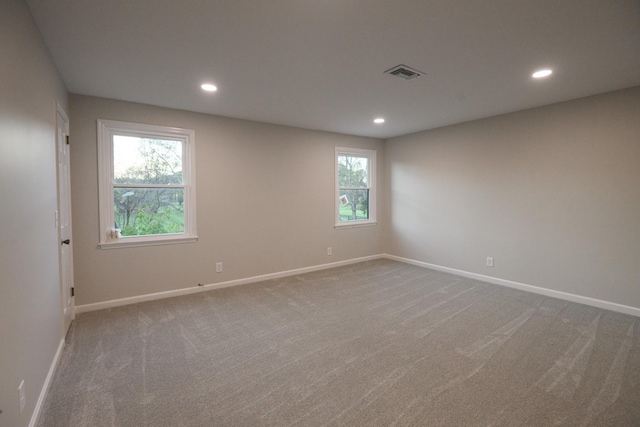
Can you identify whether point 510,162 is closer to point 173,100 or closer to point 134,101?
point 173,100

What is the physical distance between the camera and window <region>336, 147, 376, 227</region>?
5.52m

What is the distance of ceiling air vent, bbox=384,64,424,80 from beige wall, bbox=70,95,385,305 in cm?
237

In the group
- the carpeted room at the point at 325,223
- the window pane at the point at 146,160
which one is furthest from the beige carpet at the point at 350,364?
the window pane at the point at 146,160

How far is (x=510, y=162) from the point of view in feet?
13.6

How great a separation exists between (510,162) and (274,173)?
11.4ft

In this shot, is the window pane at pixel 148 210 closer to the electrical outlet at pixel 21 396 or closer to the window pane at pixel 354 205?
the electrical outlet at pixel 21 396

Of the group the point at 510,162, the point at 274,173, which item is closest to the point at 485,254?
the point at 510,162

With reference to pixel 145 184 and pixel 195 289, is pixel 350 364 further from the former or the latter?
pixel 145 184

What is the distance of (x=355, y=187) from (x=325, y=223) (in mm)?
1037

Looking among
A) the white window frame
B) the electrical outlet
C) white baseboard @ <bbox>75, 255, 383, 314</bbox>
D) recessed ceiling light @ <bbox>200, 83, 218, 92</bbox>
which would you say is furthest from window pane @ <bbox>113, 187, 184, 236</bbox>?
the white window frame

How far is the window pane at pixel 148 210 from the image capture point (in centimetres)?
358

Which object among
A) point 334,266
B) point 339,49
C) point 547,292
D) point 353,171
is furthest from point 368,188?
point 339,49

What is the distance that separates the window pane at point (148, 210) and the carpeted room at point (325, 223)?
0.24 meters

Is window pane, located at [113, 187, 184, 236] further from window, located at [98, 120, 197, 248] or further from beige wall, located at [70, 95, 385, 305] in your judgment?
beige wall, located at [70, 95, 385, 305]
